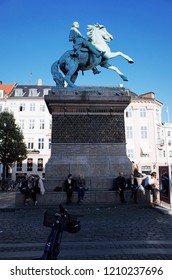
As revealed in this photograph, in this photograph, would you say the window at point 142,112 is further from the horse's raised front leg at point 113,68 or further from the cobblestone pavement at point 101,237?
the cobblestone pavement at point 101,237

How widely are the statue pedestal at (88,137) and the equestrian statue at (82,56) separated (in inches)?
62.4

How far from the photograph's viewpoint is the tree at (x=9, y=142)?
33.0 m

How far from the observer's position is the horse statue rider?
49.0 ft

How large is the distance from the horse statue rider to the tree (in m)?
22.0

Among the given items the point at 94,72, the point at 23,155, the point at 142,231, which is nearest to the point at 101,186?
the point at 142,231

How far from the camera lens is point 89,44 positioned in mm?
15031

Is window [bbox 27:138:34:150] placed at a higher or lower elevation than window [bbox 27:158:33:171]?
higher

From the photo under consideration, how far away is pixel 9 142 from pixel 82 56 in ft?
73.4

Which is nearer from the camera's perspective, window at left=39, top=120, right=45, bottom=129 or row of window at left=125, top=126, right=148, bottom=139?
row of window at left=125, top=126, right=148, bottom=139

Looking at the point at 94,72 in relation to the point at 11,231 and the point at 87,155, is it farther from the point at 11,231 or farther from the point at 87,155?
the point at 11,231

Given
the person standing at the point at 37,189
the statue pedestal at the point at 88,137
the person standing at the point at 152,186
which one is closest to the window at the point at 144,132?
the statue pedestal at the point at 88,137

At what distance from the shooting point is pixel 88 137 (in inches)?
521

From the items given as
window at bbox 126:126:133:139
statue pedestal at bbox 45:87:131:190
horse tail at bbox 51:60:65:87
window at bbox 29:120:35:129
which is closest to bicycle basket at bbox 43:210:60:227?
statue pedestal at bbox 45:87:131:190

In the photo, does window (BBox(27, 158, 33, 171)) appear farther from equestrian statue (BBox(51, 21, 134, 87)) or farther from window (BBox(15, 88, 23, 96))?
equestrian statue (BBox(51, 21, 134, 87))
